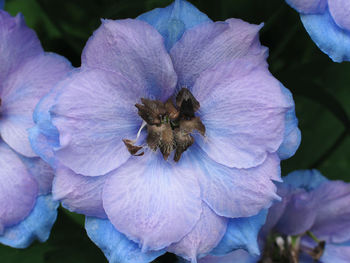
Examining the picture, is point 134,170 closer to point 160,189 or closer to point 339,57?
point 160,189

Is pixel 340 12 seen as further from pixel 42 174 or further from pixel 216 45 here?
pixel 42 174

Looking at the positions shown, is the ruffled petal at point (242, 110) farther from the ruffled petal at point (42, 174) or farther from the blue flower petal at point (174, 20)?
the ruffled petal at point (42, 174)

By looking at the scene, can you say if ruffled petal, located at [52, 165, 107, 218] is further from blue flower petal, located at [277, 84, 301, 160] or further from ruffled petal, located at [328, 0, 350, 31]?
ruffled petal, located at [328, 0, 350, 31]

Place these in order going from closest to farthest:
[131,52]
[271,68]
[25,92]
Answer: [131,52] → [25,92] → [271,68]

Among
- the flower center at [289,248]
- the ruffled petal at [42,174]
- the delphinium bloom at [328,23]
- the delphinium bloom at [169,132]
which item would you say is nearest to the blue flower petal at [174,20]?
the delphinium bloom at [169,132]

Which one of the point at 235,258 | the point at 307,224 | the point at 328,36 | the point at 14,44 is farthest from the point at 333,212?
the point at 14,44

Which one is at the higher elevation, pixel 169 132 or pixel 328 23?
pixel 328 23
